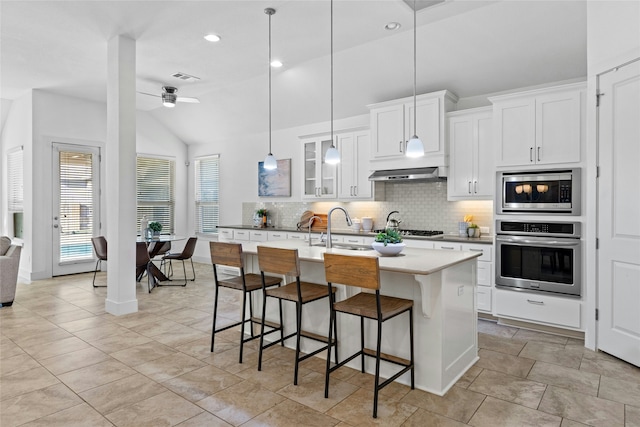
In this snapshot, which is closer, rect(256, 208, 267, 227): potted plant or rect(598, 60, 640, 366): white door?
rect(598, 60, 640, 366): white door

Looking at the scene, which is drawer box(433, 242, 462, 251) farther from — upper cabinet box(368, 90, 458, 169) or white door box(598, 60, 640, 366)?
white door box(598, 60, 640, 366)

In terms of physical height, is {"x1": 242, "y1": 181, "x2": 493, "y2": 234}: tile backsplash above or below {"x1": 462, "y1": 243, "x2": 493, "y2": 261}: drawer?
above

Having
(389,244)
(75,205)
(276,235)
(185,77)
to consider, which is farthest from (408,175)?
(75,205)

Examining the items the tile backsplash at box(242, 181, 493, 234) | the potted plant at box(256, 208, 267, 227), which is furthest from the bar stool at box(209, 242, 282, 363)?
the potted plant at box(256, 208, 267, 227)

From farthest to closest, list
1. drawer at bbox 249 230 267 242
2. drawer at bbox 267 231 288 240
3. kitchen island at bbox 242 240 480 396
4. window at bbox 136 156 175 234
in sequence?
window at bbox 136 156 175 234 < drawer at bbox 249 230 267 242 < drawer at bbox 267 231 288 240 < kitchen island at bbox 242 240 480 396

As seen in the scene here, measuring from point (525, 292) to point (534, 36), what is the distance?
273 cm

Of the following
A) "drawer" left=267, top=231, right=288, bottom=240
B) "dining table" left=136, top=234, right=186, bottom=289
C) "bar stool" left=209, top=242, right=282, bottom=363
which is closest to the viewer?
"bar stool" left=209, top=242, right=282, bottom=363

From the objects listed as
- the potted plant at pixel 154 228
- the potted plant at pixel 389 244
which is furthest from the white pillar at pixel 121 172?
the potted plant at pixel 389 244

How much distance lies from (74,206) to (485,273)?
7.05 m

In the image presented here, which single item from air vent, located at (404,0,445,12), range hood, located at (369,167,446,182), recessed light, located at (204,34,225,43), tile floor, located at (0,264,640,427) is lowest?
tile floor, located at (0,264,640,427)

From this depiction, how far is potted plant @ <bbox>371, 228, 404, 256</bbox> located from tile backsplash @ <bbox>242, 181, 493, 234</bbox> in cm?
240

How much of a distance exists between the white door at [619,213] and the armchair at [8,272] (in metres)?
6.73

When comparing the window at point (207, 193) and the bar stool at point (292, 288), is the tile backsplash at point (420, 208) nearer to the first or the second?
the bar stool at point (292, 288)

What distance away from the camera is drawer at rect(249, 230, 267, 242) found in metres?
6.86
